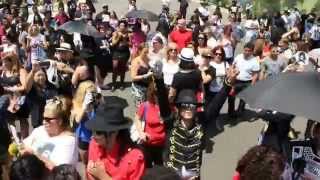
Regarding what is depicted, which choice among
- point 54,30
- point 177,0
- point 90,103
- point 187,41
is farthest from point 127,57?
point 177,0

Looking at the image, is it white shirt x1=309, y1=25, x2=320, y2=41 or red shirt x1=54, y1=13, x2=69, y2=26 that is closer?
white shirt x1=309, y1=25, x2=320, y2=41

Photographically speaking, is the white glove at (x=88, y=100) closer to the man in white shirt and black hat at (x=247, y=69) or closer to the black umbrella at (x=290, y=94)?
the black umbrella at (x=290, y=94)

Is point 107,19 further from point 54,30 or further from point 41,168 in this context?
point 41,168

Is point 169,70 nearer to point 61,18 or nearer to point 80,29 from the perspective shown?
point 80,29

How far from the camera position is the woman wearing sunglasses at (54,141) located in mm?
5297

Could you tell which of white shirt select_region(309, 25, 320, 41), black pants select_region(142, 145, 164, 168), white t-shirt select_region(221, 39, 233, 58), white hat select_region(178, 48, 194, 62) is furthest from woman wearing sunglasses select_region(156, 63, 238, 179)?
white shirt select_region(309, 25, 320, 41)

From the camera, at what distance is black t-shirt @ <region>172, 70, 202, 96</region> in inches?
332

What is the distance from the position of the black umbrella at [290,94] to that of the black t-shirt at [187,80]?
9.27ft

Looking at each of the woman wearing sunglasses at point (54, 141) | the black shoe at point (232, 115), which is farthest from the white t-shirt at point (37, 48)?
the woman wearing sunglasses at point (54, 141)

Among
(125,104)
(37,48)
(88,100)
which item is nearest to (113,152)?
(125,104)

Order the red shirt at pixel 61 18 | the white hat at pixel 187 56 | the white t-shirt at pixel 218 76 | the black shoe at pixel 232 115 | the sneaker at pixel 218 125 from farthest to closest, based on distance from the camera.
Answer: the red shirt at pixel 61 18 < the black shoe at pixel 232 115 < the sneaker at pixel 218 125 < the white t-shirt at pixel 218 76 < the white hat at pixel 187 56

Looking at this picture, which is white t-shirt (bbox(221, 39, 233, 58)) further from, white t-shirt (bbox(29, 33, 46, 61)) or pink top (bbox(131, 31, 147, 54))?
white t-shirt (bbox(29, 33, 46, 61))

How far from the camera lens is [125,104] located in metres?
5.33

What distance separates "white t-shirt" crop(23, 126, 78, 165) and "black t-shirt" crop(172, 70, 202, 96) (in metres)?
3.22
